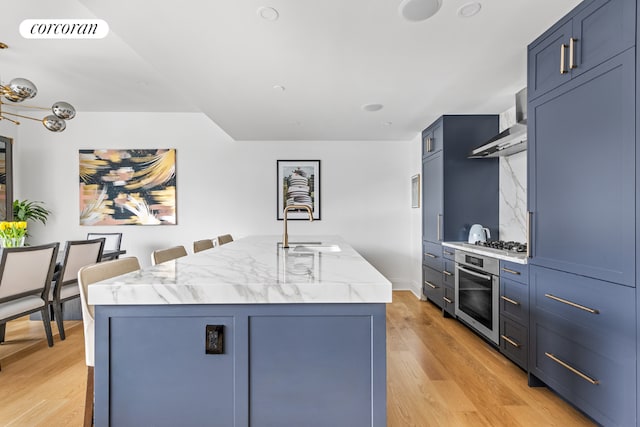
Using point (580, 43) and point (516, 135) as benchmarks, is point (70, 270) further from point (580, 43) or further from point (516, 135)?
point (580, 43)

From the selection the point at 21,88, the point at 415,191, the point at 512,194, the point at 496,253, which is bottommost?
the point at 496,253

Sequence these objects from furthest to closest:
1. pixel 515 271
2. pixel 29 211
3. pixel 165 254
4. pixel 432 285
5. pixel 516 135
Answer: pixel 29 211, pixel 432 285, pixel 516 135, pixel 515 271, pixel 165 254

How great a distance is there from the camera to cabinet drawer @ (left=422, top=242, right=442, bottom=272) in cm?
371

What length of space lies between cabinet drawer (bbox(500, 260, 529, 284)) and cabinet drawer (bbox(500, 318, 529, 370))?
0.33m

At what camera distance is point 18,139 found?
456cm

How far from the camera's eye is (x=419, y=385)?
2117 mm

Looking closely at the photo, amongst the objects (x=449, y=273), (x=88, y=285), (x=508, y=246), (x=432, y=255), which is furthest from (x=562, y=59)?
(x=88, y=285)

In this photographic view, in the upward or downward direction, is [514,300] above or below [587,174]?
below

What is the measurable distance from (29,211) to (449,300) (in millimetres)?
5620

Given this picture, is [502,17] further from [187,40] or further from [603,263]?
[187,40]

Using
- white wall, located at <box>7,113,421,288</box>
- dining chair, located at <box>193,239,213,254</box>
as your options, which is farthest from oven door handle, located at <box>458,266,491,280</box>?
dining chair, located at <box>193,239,213,254</box>

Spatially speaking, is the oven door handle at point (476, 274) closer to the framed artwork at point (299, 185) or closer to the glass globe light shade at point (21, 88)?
the framed artwork at point (299, 185)

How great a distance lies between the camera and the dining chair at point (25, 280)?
2352 mm

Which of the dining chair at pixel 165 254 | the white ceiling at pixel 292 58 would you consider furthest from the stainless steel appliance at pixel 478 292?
the dining chair at pixel 165 254
